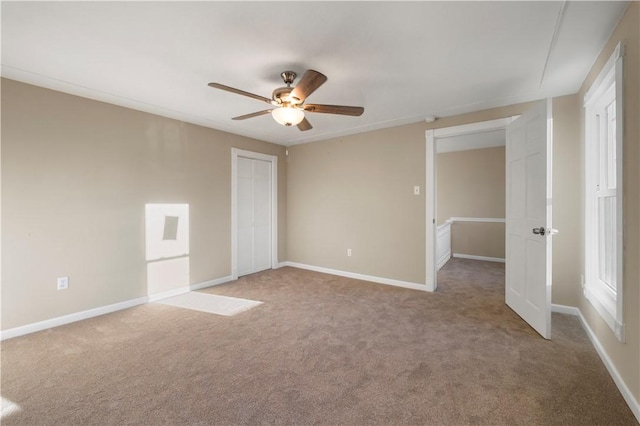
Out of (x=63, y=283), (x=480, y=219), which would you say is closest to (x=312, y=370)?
(x=63, y=283)

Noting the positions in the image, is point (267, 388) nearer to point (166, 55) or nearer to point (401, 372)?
point (401, 372)

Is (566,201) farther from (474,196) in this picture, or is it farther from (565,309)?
(474,196)

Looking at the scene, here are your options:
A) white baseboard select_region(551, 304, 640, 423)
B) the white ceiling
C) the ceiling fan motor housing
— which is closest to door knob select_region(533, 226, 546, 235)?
white baseboard select_region(551, 304, 640, 423)

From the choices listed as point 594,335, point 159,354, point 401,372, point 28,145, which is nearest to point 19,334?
point 159,354

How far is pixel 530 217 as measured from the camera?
273 cm

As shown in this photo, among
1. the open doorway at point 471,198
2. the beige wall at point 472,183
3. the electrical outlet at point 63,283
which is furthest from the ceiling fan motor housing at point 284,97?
the beige wall at point 472,183

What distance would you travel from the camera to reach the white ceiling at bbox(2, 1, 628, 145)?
5.77 feet

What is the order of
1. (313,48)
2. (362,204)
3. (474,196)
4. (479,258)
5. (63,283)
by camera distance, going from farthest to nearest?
(474,196), (479,258), (362,204), (63,283), (313,48)

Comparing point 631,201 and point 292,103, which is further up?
point 292,103

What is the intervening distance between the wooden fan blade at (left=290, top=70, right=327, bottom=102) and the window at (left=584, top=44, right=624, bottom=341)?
6.40 feet

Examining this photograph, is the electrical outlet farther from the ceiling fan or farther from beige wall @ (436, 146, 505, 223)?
beige wall @ (436, 146, 505, 223)

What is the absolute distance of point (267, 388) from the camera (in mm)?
1873

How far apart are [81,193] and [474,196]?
6.87 meters

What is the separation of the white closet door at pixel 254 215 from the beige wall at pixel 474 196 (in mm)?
4182
